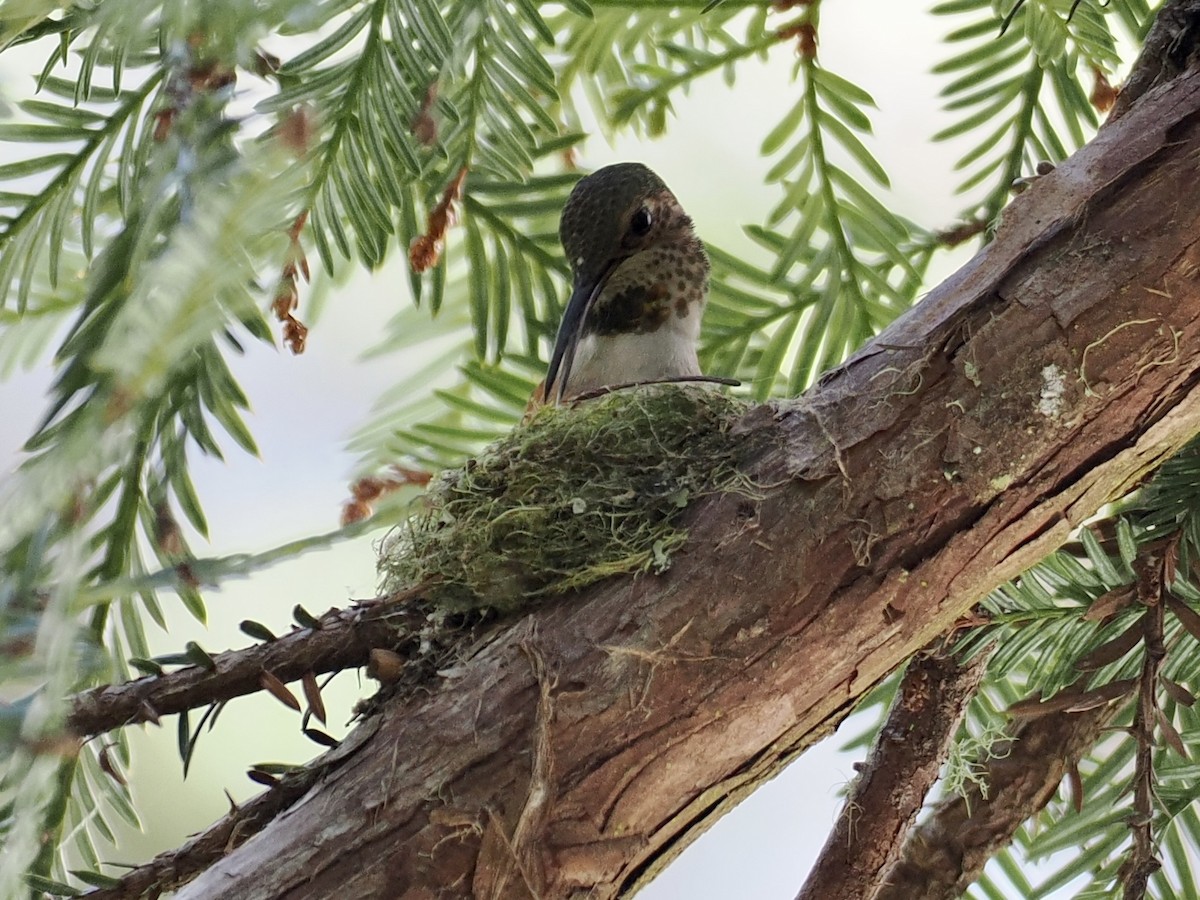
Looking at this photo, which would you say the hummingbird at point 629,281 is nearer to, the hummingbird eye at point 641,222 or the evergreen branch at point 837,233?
the hummingbird eye at point 641,222

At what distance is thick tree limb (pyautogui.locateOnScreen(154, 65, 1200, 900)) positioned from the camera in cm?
64

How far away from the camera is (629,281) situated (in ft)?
4.50

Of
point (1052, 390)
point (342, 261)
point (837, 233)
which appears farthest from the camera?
point (342, 261)

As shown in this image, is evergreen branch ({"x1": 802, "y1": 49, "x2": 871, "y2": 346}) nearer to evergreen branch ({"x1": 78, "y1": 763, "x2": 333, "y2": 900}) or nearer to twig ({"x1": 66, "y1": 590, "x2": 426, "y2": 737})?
twig ({"x1": 66, "y1": 590, "x2": 426, "y2": 737})

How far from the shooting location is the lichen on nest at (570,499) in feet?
2.44

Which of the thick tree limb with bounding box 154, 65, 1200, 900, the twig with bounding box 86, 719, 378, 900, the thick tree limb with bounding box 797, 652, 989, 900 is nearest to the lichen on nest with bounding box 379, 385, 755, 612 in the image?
the thick tree limb with bounding box 154, 65, 1200, 900

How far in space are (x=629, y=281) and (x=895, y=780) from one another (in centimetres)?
72

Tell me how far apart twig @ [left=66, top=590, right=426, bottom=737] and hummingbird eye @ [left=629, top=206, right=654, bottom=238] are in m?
0.69

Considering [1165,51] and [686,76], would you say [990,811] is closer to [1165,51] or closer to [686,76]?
[1165,51]

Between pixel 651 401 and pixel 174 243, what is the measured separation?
662mm

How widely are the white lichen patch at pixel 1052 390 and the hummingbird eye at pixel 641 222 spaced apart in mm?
756

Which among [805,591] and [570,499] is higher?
[570,499]

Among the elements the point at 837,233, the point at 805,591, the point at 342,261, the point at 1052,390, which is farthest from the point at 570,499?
the point at 342,261

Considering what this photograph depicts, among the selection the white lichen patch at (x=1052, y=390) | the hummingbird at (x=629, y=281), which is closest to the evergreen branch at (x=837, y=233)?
the hummingbird at (x=629, y=281)
